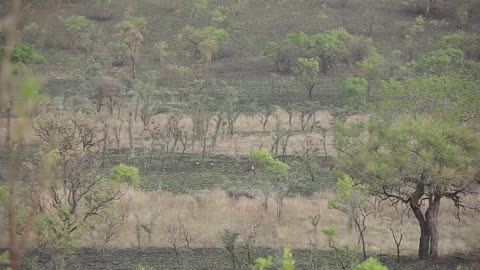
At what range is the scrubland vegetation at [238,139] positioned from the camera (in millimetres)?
15062

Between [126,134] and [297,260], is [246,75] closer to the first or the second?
[126,134]

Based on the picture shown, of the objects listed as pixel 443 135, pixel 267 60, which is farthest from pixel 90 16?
pixel 443 135

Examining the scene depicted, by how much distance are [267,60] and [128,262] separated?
35569mm

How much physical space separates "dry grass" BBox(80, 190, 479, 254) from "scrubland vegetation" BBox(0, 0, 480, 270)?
0.08 m

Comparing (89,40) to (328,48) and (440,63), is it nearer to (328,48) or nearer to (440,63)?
(328,48)

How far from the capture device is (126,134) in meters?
31.0

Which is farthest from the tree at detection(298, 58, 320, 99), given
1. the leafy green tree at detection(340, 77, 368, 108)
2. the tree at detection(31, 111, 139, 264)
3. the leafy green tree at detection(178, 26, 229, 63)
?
the tree at detection(31, 111, 139, 264)

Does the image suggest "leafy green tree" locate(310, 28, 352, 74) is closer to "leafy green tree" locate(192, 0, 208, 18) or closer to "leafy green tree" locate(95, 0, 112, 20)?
"leafy green tree" locate(192, 0, 208, 18)

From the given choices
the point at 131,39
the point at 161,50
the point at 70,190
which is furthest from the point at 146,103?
the point at 161,50

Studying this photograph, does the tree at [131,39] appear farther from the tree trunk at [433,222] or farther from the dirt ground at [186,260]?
the tree trunk at [433,222]

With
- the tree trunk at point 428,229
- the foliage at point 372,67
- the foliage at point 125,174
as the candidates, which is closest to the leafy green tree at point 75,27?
the foliage at point 372,67

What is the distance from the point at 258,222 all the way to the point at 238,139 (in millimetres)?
12054

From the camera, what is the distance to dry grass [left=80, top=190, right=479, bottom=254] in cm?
1762

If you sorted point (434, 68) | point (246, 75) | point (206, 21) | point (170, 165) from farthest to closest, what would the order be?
point (206, 21) → point (246, 75) → point (434, 68) → point (170, 165)
